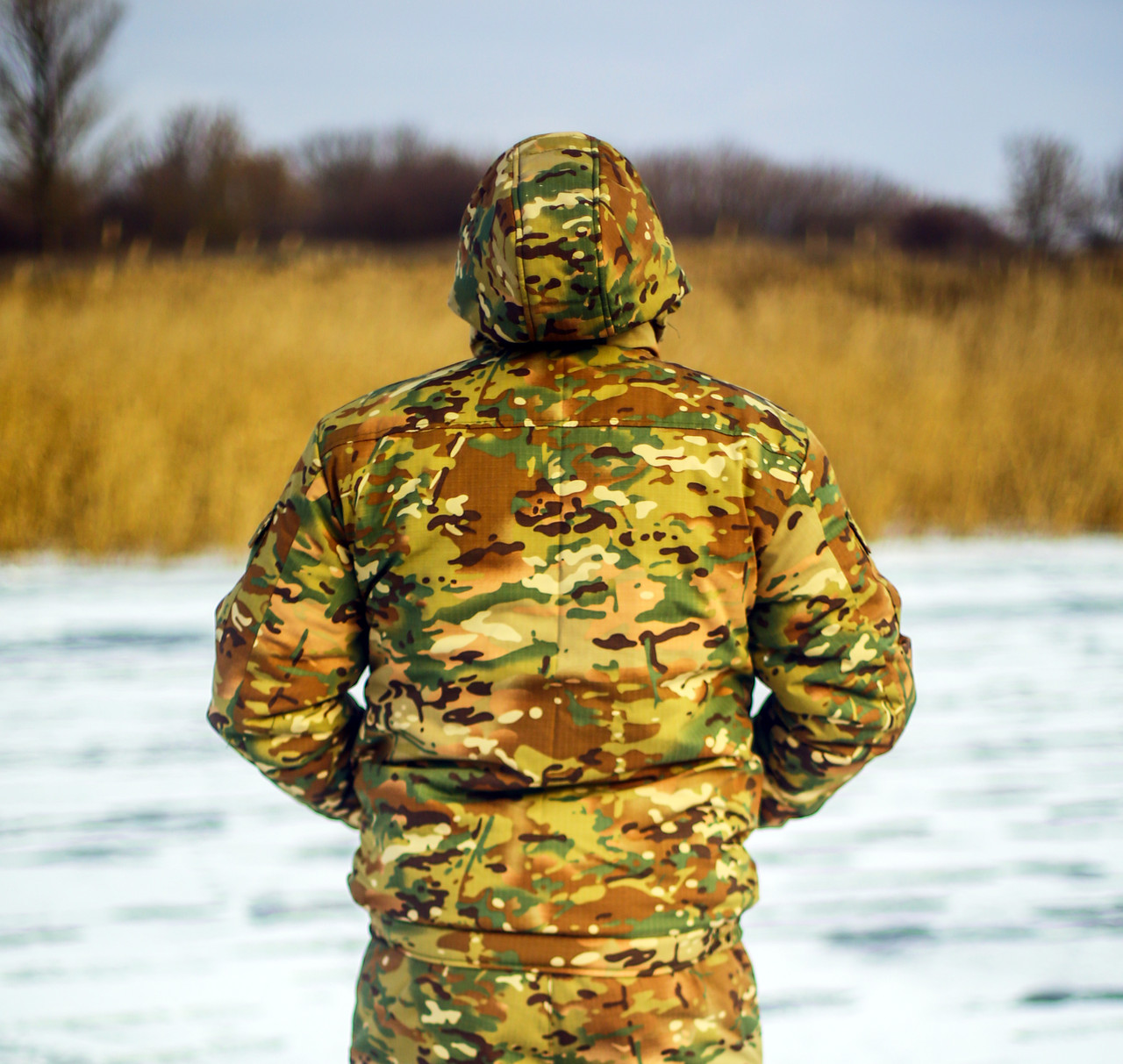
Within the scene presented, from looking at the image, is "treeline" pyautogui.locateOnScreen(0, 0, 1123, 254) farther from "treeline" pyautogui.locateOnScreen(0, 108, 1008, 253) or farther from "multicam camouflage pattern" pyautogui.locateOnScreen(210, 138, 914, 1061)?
"multicam camouflage pattern" pyautogui.locateOnScreen(210, 138, 914, 1061)

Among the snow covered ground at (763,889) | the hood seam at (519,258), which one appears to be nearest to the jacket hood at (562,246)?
the hood seam at (519,258)

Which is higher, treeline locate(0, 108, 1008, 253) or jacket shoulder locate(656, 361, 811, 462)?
treeline locate(0, 108, 1008, 253)

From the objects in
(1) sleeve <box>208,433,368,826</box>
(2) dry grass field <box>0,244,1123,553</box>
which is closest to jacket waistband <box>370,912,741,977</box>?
(1) sleeve <box>208,433,368,826</box>

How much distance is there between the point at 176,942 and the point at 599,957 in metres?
1.28

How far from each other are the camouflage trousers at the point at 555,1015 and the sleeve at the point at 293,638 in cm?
25

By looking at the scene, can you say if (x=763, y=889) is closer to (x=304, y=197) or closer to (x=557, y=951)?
(x=557, y=951)

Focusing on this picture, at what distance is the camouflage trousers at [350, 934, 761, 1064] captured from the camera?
84 cm

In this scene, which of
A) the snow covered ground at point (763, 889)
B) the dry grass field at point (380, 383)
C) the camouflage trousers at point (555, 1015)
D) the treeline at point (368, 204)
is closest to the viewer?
the camouflage trousers at point (555, 1015)

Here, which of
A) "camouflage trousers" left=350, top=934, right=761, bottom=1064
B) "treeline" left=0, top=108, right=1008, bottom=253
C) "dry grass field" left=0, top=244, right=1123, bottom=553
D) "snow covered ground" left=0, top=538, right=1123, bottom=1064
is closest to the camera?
"camouflage trousers" left=350, top=934, right=761, bottom=1064

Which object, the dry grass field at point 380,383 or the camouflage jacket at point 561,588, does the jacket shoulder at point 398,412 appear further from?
the dry grass field at point 380,383

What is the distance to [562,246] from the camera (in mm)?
854

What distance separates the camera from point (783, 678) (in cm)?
97

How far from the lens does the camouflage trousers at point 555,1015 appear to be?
84cm

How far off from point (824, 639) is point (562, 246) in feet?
1.45
